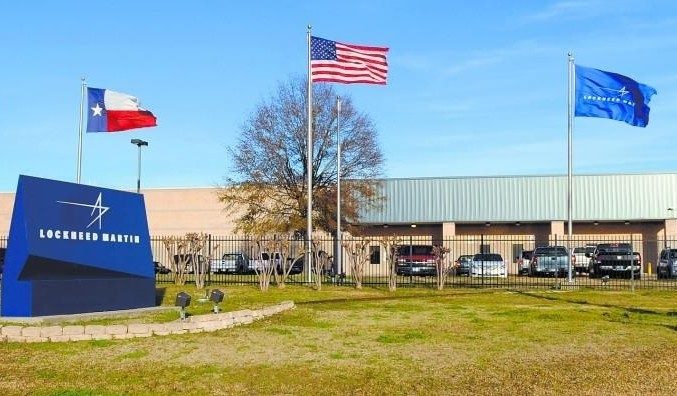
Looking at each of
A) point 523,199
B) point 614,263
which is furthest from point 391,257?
point 523,199

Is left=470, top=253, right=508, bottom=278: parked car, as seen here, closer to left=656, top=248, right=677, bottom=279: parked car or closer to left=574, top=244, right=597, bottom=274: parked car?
left=574, top=244, right=597, bottom=274: parked car

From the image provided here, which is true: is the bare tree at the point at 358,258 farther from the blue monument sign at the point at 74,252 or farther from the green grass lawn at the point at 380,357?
the blue monument sign at the point at 74,252

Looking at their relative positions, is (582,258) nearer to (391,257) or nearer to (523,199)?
(523,199)

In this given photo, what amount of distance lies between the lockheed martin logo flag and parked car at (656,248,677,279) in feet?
36.3

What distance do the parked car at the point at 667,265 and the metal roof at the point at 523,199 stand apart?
33.3 feet

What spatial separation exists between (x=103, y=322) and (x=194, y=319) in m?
1.78

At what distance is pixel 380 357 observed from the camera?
11617 mm

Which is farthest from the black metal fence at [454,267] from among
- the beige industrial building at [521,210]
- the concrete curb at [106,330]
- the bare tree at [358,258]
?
the concrete curb at [106,330]

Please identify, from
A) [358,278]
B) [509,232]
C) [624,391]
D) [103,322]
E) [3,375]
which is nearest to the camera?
[624,391]

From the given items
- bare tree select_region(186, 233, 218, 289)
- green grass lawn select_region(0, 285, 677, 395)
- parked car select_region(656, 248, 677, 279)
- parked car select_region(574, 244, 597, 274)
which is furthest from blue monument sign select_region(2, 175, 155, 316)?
parked car select_region(574, 244, 597, 274)

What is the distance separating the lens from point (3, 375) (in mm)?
10352

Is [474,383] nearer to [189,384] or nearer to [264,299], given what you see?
[189,384]

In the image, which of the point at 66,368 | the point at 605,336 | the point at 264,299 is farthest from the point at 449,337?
the point at 264,299

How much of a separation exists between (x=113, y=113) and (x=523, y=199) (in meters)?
29.5
